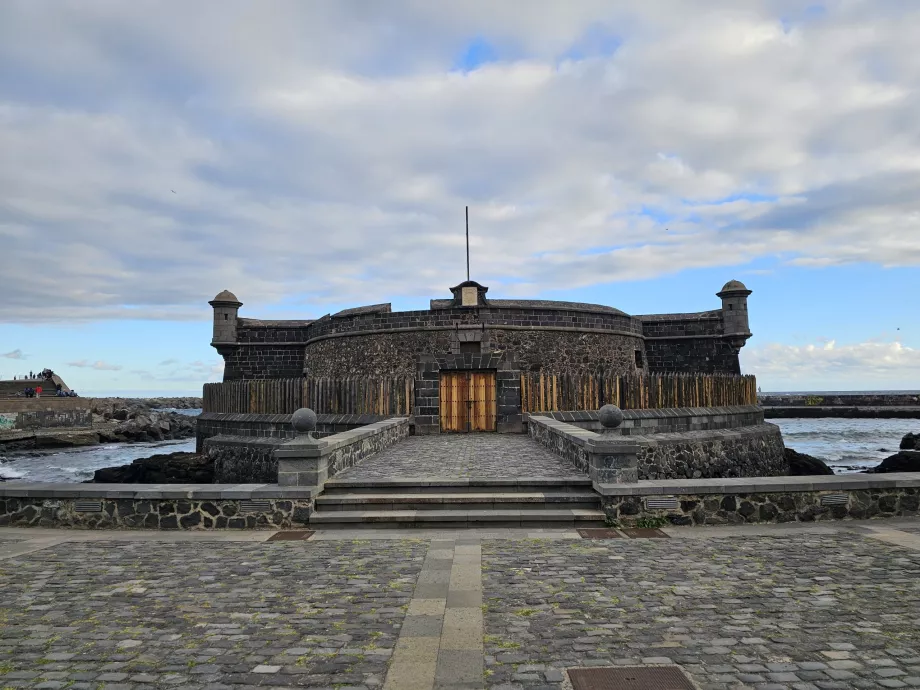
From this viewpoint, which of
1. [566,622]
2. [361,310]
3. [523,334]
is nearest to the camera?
[566,622]

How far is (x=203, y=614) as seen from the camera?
181 inches

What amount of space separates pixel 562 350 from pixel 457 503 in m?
11.7

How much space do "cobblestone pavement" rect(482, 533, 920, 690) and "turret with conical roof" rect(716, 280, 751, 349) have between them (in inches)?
738

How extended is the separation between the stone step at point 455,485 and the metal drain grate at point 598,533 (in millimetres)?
955

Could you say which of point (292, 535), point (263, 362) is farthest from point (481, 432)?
point (263, 362)

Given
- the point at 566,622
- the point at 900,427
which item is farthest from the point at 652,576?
the point at 900,427

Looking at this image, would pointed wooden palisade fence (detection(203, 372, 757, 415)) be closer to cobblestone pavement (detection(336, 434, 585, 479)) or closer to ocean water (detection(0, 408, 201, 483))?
cobblestone pavement (detection(336, 434, 585, 479))

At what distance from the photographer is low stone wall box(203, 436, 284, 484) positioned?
17.6m

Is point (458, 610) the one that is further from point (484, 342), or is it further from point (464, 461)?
point (484, 342)

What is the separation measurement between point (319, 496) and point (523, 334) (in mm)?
11429

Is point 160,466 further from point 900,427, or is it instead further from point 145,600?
point 900,427

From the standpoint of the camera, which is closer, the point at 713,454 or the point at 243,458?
the point at 713,454

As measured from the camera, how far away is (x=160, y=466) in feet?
64.8

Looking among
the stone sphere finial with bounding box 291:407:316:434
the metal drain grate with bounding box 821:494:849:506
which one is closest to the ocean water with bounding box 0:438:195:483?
the stone sphere finial with bounding box 291:407:316:434
